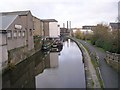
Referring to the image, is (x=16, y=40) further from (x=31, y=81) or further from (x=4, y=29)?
(x=31, y=81)

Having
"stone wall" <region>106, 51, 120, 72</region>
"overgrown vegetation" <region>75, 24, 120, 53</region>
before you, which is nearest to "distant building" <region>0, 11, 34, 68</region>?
"stone wall" <region>106, 51, 120, 72</region>

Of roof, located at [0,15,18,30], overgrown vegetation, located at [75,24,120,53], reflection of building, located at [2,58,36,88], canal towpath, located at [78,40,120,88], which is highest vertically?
roof, located at [0,15,18,30]

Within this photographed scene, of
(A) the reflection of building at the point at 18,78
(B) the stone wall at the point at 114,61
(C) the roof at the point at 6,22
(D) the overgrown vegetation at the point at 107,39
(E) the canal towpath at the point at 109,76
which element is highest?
(C) the roof at the point at 6,22

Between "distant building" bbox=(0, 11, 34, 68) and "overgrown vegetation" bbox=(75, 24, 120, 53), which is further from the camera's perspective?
"distant building" bbox=(0, 11, 34, 68)

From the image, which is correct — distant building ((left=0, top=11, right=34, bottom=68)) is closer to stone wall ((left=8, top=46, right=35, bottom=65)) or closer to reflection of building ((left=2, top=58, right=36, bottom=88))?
stone wall ((left=8, top=46, right=35, bottom=65))

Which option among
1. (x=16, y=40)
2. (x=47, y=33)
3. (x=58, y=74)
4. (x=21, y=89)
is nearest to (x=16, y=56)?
(x=16, y=40)

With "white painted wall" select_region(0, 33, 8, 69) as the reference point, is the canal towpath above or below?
below

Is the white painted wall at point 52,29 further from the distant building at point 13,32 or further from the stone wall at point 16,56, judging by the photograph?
the stone wall at point 16,56

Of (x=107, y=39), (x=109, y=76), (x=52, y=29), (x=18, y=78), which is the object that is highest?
(x=52, y=29)

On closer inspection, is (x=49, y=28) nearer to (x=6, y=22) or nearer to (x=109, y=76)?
(x=6, y=22)

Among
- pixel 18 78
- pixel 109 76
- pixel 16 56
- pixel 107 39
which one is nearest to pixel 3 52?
pixel 18 78

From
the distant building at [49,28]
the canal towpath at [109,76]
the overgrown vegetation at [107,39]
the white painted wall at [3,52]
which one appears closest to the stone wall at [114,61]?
the canal towpath at [109,76]

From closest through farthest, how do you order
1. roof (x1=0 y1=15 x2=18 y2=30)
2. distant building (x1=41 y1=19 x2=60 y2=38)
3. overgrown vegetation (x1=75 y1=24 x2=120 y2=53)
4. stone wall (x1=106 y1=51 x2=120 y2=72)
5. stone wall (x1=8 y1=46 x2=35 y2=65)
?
stone wall (x1=106 y1=51 x2=120 y2=72)
overgrown vegetation (x1=75 y1=24 x2=120 y2=53)
stone wall (x1=8 y1=46 x2=35 y2=65)
roof (x1=0 y1=15 x2=18 y2=30)
distant building (x1=41 y1=19 x2=60 y2=38)

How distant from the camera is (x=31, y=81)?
37.8ft
